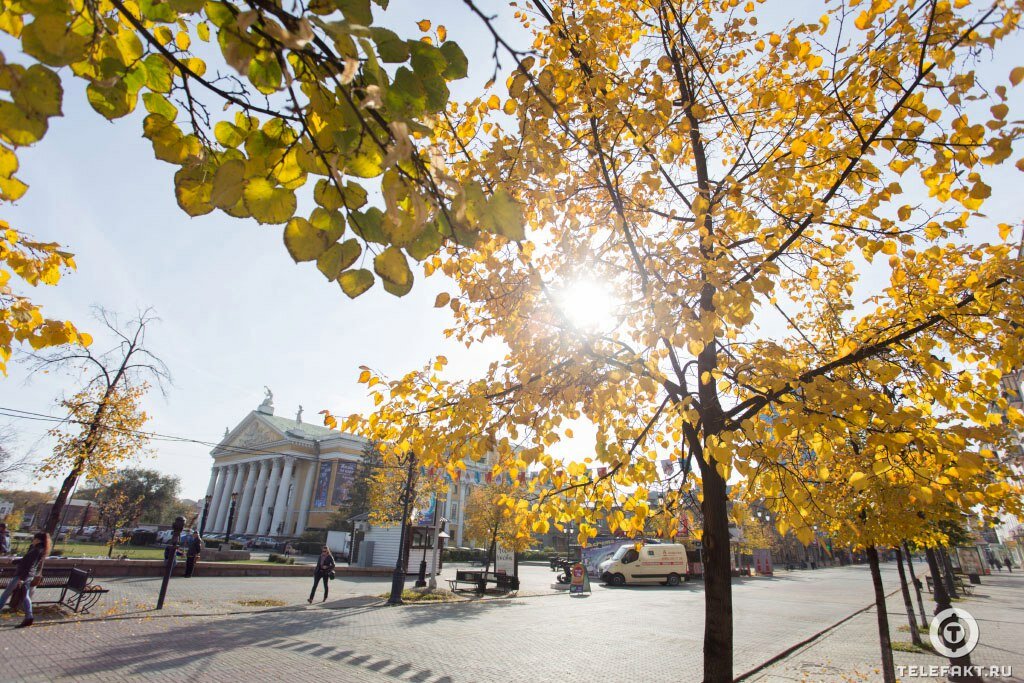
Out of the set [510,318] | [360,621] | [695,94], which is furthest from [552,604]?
[695,94]

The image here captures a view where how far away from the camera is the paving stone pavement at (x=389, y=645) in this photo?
24.3ft

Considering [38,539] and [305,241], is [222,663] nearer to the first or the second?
[38,539]

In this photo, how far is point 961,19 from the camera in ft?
11.0

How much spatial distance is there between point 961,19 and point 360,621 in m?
14.7

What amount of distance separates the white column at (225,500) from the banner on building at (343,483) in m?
24.0

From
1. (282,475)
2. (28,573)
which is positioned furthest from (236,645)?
(282,475)

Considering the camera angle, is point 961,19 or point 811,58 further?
point 811,58

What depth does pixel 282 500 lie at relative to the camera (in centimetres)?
5956

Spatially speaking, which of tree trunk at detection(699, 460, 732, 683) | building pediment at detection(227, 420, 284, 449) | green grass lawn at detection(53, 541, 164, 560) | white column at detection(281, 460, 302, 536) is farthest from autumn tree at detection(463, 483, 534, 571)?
building pediment at detection(227, 420, 284, 449)

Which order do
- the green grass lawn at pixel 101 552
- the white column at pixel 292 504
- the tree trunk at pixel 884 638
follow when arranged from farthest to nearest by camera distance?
the white column at pixel 292 504 < the green grass lawn at pixel 101 552 < the tree trunk at pixel 884 638

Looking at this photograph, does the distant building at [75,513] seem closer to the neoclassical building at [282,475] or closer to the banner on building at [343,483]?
the neoclassical building at [282,475]

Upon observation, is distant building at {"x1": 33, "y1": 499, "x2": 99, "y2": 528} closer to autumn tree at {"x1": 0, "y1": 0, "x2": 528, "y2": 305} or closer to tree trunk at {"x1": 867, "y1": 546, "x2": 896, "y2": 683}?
tree trunk at {"x1": 867, "y1": 546, "x2": 896, "y2": 683}

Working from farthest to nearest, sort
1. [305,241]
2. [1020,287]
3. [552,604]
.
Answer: [552,604] < [1020,287] < [305,241]

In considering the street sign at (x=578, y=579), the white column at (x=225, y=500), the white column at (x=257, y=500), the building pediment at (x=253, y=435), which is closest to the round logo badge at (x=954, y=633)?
the street sign at (x=578, y=579)
